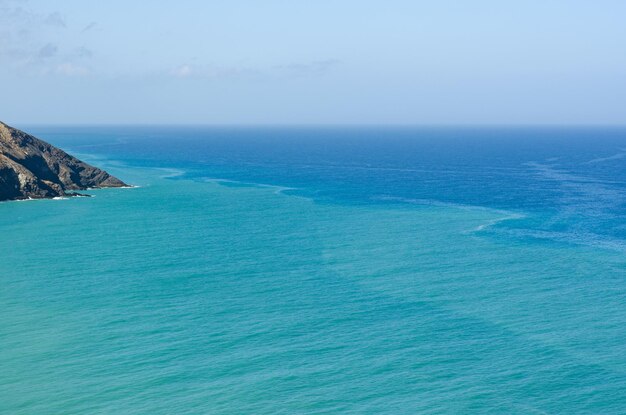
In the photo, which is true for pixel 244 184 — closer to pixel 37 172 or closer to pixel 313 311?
pixel 37 172

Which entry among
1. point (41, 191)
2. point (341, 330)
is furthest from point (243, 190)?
point (341, 330)

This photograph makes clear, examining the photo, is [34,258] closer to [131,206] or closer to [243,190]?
[131,206]

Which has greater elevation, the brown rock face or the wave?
the brown rock face

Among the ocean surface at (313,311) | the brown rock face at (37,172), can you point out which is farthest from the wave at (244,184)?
the ocean surface at (313,311)

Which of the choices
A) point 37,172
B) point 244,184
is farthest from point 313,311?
point 37,172

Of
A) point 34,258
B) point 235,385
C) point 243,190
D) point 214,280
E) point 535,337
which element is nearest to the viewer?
point 235,385

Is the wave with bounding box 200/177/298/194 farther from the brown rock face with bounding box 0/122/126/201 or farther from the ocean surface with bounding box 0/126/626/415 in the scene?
the ocean surface with bounding box 0/126/626/415

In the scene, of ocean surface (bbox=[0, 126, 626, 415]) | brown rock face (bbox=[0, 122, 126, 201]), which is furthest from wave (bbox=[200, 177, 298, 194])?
ocean surface (bbox=[0, 126, 626, 415])

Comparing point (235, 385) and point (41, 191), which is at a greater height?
point (41, 191)

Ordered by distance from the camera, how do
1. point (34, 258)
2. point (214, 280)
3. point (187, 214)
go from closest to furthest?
point (214, 280) < point (34, 258) < point (187, 214)
